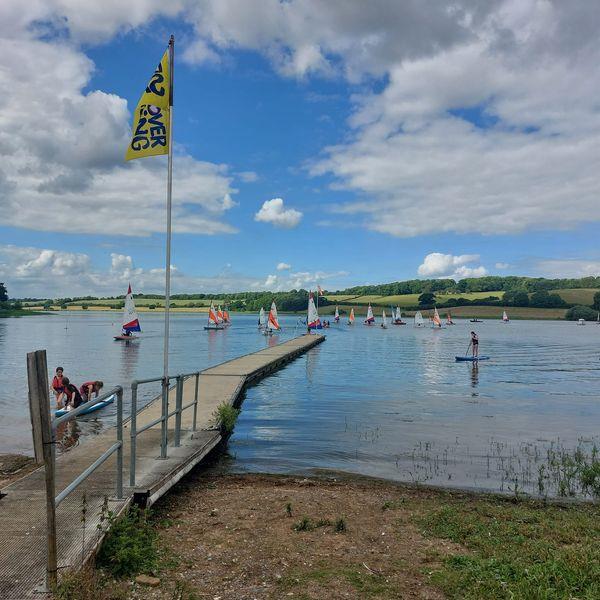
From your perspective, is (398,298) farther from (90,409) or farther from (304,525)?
(304,525)

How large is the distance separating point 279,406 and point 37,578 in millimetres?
Answer: 16734

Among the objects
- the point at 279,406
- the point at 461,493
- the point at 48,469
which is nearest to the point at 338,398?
the point at 279,406

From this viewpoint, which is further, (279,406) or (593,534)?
(279,406)

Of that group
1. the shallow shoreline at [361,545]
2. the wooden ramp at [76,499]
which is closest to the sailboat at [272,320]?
the wooden ramp at [76,499]

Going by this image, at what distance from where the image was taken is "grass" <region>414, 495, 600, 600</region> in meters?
5.86

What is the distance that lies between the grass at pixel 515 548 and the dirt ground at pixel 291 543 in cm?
31

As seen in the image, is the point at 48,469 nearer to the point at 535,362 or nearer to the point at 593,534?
the point at 593,534

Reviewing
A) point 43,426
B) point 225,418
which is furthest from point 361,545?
point 225,418

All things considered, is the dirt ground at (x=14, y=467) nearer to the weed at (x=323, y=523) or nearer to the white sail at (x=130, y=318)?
the weed at (x=323, y=523)

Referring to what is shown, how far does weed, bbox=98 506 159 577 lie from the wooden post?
39.0 inches

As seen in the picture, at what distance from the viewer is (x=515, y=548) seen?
7.13 meters

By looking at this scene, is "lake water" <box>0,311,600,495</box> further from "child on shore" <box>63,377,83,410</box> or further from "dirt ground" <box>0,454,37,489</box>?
"dirt ground" <box>0,454,37,489</box>

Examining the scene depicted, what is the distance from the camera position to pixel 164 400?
9883 mm

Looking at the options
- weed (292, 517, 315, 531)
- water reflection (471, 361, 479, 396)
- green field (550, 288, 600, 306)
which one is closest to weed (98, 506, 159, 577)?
weed (292, 517, 315, 531)
